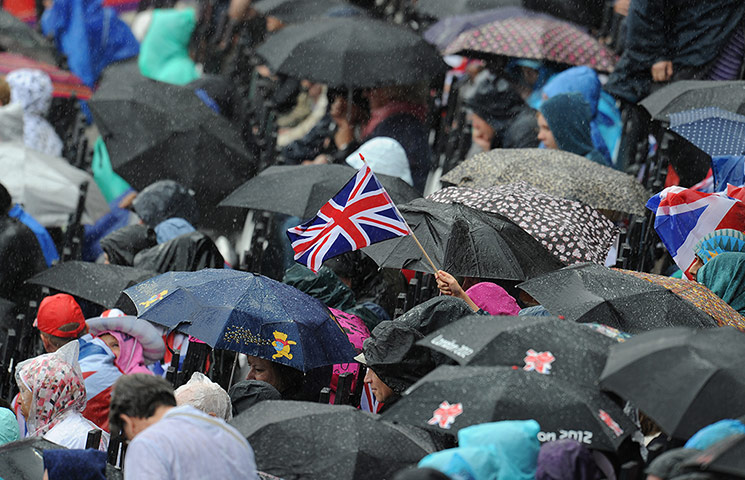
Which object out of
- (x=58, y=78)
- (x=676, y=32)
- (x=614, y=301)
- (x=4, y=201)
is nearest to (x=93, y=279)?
(x=4, y=201)

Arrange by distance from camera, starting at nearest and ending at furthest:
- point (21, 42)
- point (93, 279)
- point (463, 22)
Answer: point (93, 279) < point (463, 22) < point (21, 42)

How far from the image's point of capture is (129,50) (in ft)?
57.1

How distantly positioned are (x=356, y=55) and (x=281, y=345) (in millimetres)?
5568

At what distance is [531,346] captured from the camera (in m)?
5.59

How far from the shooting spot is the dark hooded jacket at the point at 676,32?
1071 cm

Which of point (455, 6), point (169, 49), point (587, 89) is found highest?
point (587, 89)

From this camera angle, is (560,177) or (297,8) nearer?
(560,177)

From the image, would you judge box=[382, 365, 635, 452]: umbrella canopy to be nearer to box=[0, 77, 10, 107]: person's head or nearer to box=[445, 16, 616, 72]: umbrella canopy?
box=[445, 16, 616, 72]: umbrella canopy

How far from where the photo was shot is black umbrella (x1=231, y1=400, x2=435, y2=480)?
5.55 metres

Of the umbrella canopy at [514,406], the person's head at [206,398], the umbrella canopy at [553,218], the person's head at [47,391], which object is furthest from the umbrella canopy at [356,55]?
the umbrella canopy at [514,406]

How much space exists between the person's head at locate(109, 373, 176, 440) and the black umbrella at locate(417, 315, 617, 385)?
1.14 m

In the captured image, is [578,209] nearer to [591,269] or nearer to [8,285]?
[591,269]

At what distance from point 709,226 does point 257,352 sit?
8.61ft

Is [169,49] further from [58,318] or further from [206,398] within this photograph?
[206,398]
